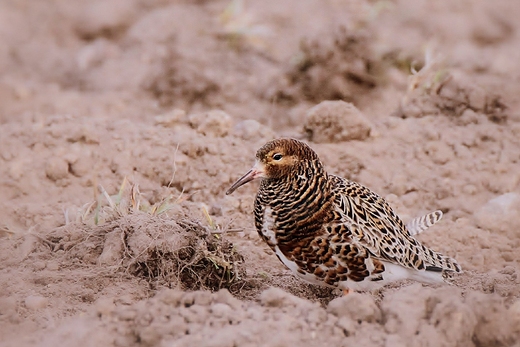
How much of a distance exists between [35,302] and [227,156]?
246 cm

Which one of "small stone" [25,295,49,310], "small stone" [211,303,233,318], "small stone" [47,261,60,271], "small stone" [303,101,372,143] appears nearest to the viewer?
"small stone" [211,303,233,318]

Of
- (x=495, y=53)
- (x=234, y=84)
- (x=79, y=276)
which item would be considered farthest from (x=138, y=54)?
(x=79, y=276)

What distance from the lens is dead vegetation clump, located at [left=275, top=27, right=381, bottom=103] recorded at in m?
7.56

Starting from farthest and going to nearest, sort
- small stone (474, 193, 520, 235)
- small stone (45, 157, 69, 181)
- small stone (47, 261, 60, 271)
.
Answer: small stone (45, 157, 69, 181) < small stone (474, 193, 520, 235) < small stone (47, 261, 60, 271)

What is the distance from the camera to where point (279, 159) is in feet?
15.7

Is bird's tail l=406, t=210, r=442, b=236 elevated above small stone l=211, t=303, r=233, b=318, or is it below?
above

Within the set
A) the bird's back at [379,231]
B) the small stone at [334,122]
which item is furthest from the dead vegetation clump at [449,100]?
the bird's back at [379,231]

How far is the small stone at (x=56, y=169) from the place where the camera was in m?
Result: 6.08

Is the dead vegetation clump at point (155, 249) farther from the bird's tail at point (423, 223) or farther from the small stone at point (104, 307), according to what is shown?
the bird's tail at point (423, 223)

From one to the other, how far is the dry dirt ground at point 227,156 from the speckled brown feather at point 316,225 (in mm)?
255

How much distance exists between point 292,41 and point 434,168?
127 inches

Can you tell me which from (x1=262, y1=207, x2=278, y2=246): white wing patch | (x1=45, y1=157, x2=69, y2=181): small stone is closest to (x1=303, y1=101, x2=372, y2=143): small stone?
(x1=262, y1=207, x2=278, y2=246): white wing patch

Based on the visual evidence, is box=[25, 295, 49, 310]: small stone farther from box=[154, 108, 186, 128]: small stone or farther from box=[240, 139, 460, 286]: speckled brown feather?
box=[154, 108, 186, 128]: small stone

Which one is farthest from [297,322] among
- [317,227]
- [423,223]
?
[423,223]
